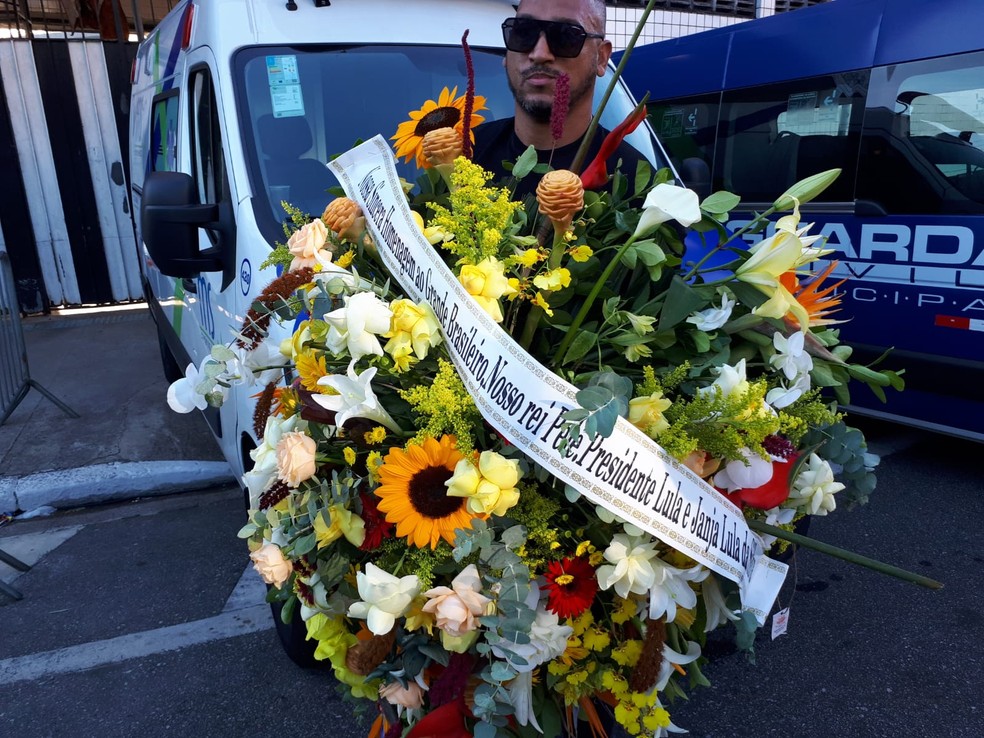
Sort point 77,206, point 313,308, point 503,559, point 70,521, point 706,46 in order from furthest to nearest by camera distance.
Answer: point 77,206 → point 706,46 → point 70,521 → point 313,308 → point 503,559

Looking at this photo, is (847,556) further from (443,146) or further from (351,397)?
(443,146)

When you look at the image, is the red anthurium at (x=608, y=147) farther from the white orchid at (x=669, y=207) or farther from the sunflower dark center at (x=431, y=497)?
the sunflower dark center at (x=431, y=497)

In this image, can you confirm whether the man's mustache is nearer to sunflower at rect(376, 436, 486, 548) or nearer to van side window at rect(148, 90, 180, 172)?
sunflower at rect(376, 436, 486, 548)

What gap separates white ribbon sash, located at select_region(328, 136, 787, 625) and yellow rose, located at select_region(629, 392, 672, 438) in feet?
0.14

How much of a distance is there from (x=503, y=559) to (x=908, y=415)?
12.8 ft

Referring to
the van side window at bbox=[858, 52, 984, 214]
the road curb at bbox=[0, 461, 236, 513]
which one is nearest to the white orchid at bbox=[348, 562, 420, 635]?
the road curb at bbox=[0, 461, 236, 513]

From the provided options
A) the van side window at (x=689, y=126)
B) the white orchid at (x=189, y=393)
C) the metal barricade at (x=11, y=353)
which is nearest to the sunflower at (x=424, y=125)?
the white orchid at (x=189, y=393)

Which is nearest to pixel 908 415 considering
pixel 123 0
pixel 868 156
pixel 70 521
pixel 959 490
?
pixel 959 490

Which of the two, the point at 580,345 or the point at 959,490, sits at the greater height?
the point at 580,345

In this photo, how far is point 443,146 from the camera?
1.46 metres

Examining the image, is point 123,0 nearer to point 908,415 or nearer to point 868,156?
point 868,156

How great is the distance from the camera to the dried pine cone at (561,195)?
1255 mm

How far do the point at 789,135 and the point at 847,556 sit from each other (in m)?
4.25

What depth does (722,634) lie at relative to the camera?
179 centimetres
